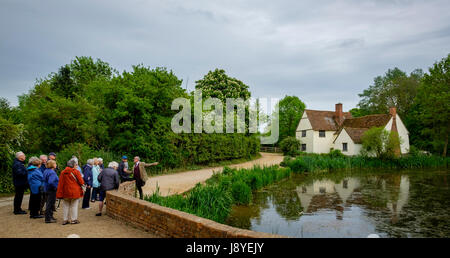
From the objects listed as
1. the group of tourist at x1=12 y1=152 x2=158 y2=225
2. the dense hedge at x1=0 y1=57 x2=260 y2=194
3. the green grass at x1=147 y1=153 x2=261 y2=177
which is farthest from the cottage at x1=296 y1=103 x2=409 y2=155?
the group of tourist at x1=12 y1=152 x2=158 y2=225

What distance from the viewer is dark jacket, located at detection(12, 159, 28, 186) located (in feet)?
26.2

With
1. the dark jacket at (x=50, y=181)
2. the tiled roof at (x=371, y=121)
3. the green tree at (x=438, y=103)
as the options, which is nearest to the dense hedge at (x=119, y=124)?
the dark jacket at (x=50, y=181)

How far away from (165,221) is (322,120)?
41.3 metres

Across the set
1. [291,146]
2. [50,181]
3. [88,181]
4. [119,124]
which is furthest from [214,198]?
[291,146]

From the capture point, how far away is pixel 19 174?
8039 millimetres

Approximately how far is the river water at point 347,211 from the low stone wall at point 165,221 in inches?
165

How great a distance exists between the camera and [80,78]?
36625mm

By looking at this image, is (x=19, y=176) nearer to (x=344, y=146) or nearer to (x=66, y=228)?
(x=66, y=228)

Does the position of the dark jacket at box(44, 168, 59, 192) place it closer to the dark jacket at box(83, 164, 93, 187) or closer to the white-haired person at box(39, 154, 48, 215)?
the white-haired person at box(39, 154, 48, 215)

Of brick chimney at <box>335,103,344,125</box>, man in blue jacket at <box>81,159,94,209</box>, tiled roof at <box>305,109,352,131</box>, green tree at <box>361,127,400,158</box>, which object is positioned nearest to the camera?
man in blue jacket at <box>81,159,94,209</box>

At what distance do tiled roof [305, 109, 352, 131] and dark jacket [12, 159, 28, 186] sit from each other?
3841 cm

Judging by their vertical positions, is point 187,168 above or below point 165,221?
below
